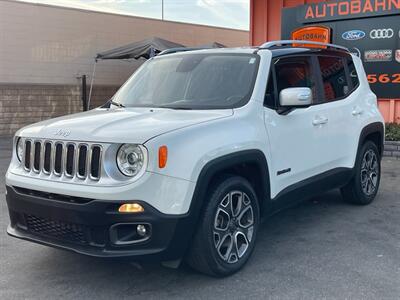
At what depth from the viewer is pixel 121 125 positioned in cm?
368

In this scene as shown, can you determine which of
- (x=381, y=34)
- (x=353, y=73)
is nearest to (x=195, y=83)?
(x=353, y=73)

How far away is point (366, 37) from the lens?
10750mm

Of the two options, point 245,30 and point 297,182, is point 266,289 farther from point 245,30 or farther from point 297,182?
point 245,30

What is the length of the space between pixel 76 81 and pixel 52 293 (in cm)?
1254

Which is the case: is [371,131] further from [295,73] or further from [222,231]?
[222,231]

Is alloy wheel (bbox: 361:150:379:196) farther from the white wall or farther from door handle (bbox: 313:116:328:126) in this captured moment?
the white wall

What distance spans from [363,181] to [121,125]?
348 centimetres

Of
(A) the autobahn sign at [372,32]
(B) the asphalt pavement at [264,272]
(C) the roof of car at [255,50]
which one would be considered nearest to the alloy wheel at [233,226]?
(B) the asphalt pavement at [264,272]

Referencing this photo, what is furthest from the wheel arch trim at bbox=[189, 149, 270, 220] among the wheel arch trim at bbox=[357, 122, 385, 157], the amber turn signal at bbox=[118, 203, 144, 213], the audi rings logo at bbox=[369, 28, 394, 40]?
the audi rings logo at bbox=[369, 28, 394, 40]

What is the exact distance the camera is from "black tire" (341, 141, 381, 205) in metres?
5.84

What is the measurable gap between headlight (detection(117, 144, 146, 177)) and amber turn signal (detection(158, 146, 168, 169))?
11cm

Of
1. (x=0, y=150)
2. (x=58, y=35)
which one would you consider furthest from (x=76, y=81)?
(x=0, y=150)

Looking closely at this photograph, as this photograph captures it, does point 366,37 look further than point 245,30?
No

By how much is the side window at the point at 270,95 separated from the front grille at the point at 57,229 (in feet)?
6.35
